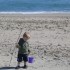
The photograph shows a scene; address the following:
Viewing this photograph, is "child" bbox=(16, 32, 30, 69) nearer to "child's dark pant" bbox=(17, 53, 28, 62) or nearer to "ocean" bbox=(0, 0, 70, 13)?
"child's dark pant" bbox=(17, 53, 28, 62)

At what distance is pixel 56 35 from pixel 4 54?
3.65 m

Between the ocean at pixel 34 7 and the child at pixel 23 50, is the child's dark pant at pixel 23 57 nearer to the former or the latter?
the child at pixel 23 50

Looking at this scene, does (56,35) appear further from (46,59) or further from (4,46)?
(46,59)

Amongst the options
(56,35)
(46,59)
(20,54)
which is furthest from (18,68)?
(56,35)

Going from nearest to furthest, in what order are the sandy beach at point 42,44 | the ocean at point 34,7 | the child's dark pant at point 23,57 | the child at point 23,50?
the child at point 23,50, the child's dark pant at point 23,57, the sandy beach at point 42,44, the ocean at point 34,7

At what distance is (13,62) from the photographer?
11.3m

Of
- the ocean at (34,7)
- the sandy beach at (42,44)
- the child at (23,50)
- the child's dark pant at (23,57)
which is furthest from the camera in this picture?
the ocean at (34,7)

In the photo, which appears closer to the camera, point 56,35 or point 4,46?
point 4,46

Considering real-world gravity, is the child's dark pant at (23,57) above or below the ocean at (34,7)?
below

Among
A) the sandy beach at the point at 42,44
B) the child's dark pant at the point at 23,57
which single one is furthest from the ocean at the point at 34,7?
the child's dark pant at the point at 23,57

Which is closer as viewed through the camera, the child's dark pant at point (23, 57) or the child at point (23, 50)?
the child at point (23, 50)

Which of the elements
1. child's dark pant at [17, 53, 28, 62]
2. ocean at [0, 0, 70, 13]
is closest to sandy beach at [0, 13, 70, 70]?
child's dark pant at [17, 53, 28, 62]

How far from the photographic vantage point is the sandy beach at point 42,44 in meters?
11.2

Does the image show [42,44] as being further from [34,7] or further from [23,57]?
[34,7]
